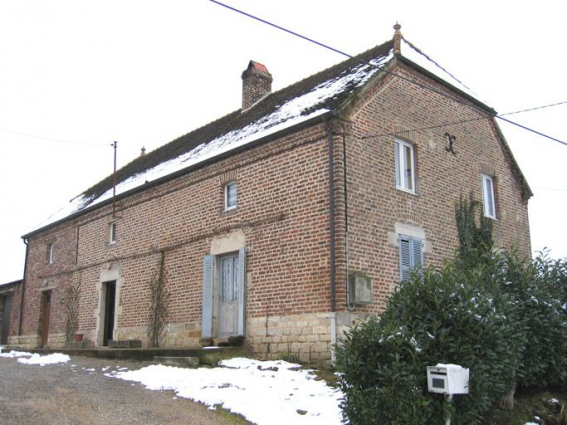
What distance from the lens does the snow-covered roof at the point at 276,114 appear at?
13662mm

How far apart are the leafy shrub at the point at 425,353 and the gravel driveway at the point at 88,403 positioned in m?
2.10

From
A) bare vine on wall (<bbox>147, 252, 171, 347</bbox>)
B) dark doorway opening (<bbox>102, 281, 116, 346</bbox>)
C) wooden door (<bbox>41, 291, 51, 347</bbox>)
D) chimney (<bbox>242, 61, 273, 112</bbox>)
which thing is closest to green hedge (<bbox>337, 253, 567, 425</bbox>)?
bare vine on wall (<bbox>147, 252, 171, 347</bbox>)

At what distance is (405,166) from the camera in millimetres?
14086

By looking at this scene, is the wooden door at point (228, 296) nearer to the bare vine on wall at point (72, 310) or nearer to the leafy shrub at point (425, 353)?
the leafy shrub at point (425, 353)

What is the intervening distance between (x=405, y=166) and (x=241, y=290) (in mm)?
4691

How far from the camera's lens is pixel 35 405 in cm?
810

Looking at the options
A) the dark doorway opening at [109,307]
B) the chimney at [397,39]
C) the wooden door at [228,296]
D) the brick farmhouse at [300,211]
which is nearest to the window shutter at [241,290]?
the brick farmhouse at [300,211]

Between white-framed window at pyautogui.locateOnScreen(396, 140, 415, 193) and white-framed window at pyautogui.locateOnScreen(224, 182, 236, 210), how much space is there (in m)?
3.90

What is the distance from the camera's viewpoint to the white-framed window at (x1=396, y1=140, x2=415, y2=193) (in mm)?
13852

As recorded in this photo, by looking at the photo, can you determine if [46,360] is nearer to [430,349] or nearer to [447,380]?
[430,349]

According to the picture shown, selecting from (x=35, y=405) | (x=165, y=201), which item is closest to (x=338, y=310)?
(x=35, y=405)

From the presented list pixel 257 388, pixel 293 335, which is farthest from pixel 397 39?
pixel 257 388

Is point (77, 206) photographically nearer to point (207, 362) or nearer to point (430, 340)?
point (207, 362)

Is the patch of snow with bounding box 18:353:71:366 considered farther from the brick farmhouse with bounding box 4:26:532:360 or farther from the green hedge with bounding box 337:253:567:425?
the green hedge with bounding box 337:253:567:425
